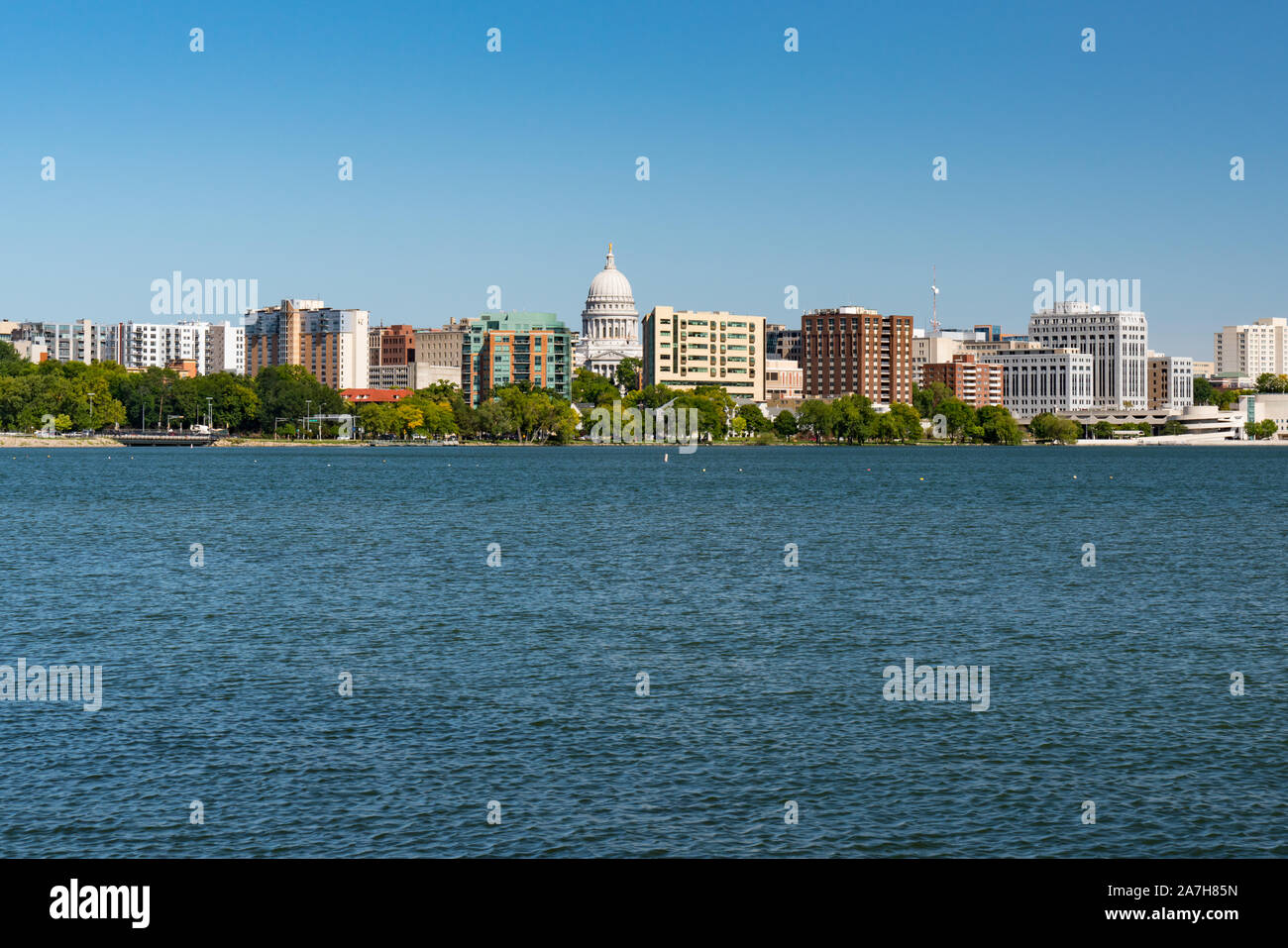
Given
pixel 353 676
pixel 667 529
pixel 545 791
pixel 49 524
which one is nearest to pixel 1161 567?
pixel 667 529

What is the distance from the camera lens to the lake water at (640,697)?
1666cm

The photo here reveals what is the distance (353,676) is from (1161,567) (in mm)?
32135

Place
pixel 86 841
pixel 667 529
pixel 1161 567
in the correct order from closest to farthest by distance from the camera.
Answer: pixel 86 841 → pixel 1161 567 → pixel 667 529

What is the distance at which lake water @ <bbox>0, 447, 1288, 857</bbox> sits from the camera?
16.7 metres

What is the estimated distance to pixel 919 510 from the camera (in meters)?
79.9

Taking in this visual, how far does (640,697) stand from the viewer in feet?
78.6

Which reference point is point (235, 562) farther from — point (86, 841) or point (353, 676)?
point (86, 841)
